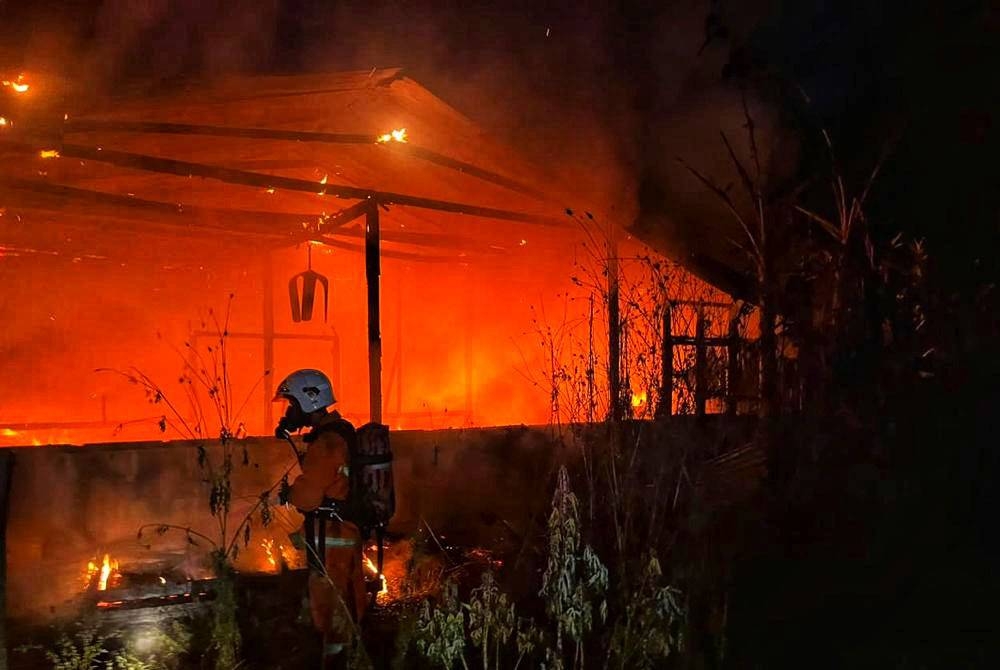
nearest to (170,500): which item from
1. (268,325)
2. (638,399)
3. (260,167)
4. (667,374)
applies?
(638,399)

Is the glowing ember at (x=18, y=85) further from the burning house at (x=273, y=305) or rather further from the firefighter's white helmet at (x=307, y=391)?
the firefighter's white helmet at (x=307, y=391)

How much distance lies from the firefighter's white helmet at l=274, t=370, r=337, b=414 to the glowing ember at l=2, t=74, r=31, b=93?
8.75ft

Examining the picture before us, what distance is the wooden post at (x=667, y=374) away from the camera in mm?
4645

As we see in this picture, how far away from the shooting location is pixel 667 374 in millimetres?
4758

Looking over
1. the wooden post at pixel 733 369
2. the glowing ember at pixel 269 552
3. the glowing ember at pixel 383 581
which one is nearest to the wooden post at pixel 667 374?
the wooden post at pixel 733 369

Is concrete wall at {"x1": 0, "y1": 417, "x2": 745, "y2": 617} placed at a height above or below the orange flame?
below

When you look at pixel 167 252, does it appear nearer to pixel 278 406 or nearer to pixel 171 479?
pixel 278 406

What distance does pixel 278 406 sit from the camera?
1272cm

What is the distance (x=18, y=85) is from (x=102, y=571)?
126 inches

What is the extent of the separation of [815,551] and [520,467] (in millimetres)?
3523

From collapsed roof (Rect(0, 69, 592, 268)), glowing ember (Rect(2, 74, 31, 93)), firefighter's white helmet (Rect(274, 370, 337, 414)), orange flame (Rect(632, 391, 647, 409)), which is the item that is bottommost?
orange flame (Rect(632, 391, 647, 409))

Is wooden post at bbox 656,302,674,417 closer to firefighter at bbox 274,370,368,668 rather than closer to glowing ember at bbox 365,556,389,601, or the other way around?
firefighter at bbox 274,370,368,668

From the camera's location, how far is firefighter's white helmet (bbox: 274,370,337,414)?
437 centimetres

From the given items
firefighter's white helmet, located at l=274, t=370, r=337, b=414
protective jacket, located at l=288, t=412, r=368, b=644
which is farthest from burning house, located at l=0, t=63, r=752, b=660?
firefighter's white helmet, located at l=274, t=370, r=337, b=414
